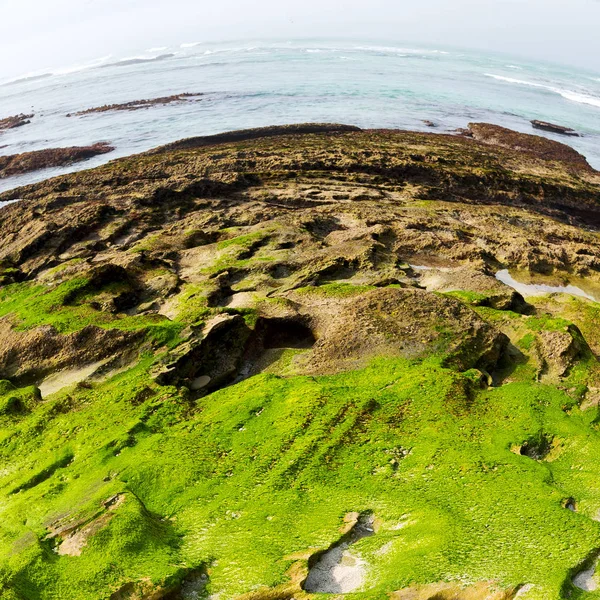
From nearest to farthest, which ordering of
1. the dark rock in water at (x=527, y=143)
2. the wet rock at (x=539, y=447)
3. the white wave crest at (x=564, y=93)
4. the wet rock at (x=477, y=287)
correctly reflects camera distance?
the wet rock at (x=539, y=447), the wet rock at (x=477, y=287), the dark rock in water at (x=527, y=143), the white wave crest at (x=564, y=93)

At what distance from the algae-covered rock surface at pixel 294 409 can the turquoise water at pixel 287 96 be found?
50.8 meters

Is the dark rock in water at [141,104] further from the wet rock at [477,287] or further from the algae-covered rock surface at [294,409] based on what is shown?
the wet rock at [477,287]

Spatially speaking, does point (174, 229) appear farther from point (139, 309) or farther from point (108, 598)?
point (108, 598)

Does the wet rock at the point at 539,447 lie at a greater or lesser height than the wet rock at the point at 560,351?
lesser

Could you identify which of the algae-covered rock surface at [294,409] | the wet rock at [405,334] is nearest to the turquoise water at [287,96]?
the algae-covered rock surface at [294,409]

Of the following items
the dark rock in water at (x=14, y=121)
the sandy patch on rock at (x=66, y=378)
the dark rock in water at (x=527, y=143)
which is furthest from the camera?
the dark rock in water at (x=14, y=121)

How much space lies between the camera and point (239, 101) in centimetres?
10156

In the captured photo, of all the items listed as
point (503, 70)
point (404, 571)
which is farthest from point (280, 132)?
point (503, 70)

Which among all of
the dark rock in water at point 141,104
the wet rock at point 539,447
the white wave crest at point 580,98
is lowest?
the wet rock at point 539,447

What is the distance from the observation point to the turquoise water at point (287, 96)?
84375 mm

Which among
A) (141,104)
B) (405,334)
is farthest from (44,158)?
(405,334)

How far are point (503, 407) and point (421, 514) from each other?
529 cm

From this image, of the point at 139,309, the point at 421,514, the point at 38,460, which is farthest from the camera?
Answer: the point at 139,309

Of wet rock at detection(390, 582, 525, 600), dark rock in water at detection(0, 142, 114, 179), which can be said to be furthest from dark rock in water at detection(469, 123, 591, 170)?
wet rock at detection(390, 582, 525, 600)
